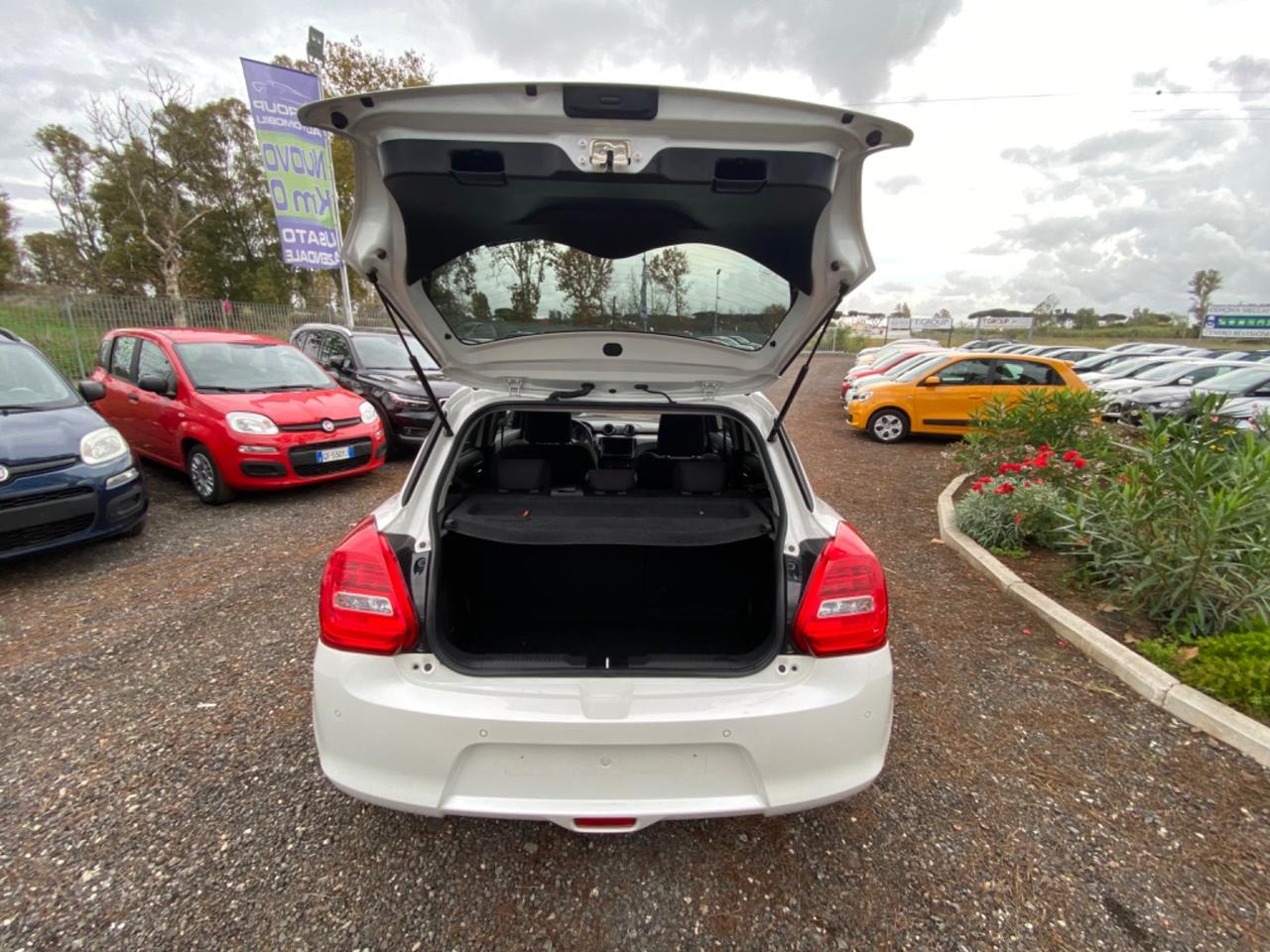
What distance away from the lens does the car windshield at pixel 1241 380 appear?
9.12 m

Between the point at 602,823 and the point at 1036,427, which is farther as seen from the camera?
the point at 1036,427

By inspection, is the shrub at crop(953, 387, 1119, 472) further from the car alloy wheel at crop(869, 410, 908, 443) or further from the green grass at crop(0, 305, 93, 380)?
the green grass at crop(0, 305, 93, 380)

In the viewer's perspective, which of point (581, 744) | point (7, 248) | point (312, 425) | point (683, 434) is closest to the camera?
point (581, 744)

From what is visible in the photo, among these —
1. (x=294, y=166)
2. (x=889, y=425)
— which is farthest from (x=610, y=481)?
(x=294, y=166)

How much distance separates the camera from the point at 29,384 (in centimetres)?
411

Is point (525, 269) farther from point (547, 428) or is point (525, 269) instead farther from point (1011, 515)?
point (1011, 515)

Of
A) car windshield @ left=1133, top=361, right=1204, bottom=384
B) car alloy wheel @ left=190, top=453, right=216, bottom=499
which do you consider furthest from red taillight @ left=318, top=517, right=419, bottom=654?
car windshield @ left=1133, top=361, right=1204, bottom=384

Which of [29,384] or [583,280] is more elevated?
[583,280]

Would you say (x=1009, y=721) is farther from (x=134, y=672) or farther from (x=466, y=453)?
(x=134, y=672)

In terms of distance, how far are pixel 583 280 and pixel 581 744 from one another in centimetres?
158

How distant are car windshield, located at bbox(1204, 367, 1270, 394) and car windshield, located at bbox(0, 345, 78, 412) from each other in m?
14.5

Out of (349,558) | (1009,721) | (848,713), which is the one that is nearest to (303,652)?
(349,558)

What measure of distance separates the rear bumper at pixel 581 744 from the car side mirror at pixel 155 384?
5.16 metres

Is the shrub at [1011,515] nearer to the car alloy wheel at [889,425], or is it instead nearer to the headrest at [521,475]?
the headrest at [521,475]
